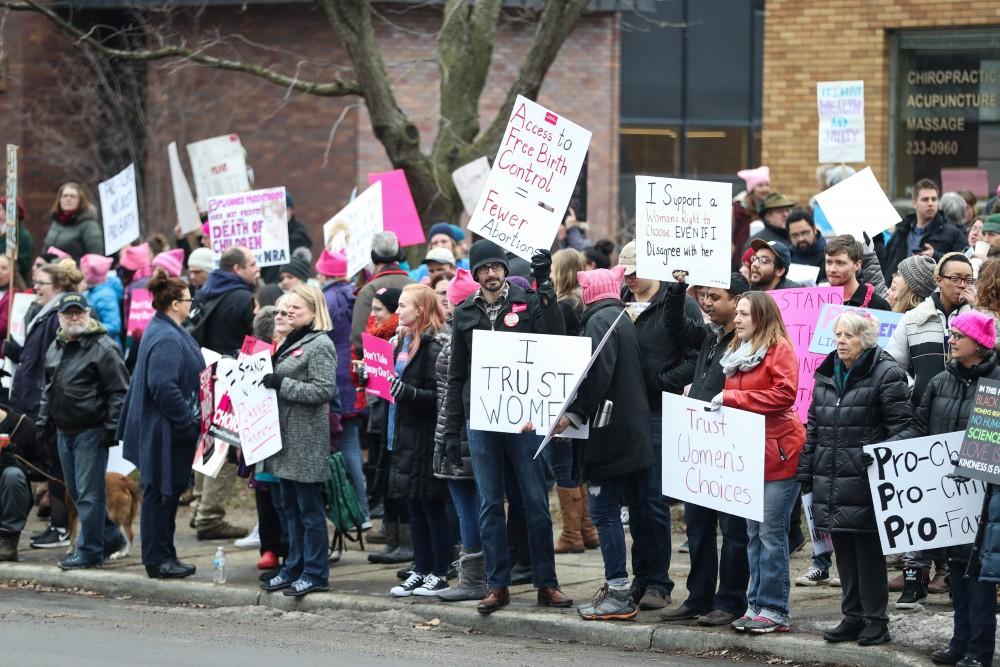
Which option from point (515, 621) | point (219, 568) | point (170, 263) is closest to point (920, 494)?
point (515, 621)

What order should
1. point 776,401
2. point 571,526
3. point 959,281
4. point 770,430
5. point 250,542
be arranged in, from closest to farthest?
1. point 776,401
2. point 770,430
3. point 959,281
4. point 571,526
5. point 250,542

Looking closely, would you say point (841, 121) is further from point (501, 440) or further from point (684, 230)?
point (501, 440)

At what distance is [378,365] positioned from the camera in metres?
11.4

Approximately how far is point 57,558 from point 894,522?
7.03 metres

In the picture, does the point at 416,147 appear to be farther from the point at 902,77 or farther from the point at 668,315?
the point at 668,315

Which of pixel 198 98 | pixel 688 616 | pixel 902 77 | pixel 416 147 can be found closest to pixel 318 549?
pixel 688 616

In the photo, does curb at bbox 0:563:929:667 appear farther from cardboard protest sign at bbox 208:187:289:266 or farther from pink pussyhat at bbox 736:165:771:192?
pink pussyhat at bbox 736:165:771:192

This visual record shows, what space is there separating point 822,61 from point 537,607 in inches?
358

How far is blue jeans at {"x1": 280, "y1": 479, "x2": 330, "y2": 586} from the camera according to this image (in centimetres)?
1105

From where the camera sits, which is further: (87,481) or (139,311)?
(139,311)

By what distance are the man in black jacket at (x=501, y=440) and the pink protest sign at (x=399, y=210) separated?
14.7 ft

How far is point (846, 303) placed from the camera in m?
10.9

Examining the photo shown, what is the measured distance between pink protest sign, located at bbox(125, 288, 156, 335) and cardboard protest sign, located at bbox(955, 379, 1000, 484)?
8.30 m

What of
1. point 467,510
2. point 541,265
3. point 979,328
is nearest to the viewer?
point 979,328
